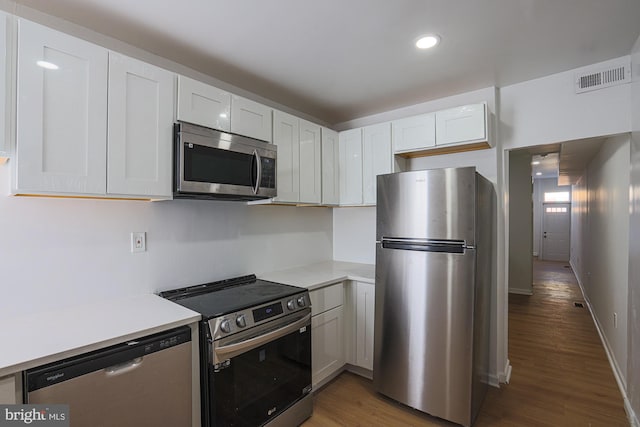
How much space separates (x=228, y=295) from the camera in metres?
2.09

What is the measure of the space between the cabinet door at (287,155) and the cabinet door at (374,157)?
2.35 ft

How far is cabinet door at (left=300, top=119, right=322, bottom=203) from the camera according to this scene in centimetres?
276

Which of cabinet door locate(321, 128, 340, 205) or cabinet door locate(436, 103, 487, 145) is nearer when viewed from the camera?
cabinet door locate(436, 103, 487, 145)

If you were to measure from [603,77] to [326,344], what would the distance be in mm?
2847

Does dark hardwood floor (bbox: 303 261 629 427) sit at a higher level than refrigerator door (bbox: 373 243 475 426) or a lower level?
lower

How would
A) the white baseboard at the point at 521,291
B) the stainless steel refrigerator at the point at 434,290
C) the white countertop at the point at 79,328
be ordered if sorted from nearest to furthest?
the white countertop at the point at 79,328 → the stainless steel refrigerator at the point at 434,290 → the white baseboard at the point at 521,291

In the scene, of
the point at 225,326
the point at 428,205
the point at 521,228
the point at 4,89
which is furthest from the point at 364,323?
the point at 521,228

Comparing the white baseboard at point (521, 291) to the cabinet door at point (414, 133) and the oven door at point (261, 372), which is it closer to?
the cabinet door at point (414, 133)

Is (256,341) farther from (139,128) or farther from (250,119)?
(250,119)

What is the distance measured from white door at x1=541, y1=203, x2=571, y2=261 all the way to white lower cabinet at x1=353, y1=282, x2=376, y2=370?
9445 millimetres

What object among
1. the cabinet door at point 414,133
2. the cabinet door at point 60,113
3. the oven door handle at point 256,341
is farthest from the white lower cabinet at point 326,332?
the cabinet door at point 60,113

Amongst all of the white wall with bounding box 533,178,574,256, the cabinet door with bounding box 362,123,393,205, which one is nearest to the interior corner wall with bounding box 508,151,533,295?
the cabinet door with bounding box 362,123,393,205

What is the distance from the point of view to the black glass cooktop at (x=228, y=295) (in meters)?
1.80

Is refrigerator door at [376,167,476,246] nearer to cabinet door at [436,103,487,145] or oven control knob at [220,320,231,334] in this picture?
cabinet door at [436,103,487,145]
